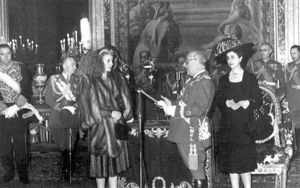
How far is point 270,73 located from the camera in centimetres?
905

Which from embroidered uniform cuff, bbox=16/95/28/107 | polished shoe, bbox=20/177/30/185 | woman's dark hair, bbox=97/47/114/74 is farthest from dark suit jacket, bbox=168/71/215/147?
polished shoe, bbox=20/177/30/185

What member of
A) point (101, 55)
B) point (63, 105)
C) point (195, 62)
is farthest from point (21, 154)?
point (195, 62)

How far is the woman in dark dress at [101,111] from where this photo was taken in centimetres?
562

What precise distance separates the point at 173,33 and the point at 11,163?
5.25 metres

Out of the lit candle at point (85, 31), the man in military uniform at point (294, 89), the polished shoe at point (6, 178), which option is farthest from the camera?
the lit candle at point (85, 31)

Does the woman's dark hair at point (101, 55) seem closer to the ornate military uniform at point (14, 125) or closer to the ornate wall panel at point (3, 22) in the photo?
the ornate military uniform at point (14, 125)

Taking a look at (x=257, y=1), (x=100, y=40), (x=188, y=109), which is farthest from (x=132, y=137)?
(x=257, y=1)

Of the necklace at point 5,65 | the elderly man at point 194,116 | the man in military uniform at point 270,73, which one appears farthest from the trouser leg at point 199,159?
the man in military uniform at point 270,73

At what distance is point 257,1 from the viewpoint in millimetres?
11234

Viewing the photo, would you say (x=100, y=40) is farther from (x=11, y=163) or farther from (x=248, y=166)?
(x=248, y=166)

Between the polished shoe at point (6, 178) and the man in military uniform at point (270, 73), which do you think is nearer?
the polished shoe at point (6, 178)

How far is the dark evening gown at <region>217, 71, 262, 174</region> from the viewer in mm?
5633

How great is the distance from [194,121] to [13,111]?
7.97 ft

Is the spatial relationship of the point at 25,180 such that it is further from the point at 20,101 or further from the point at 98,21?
the point at 98,21
